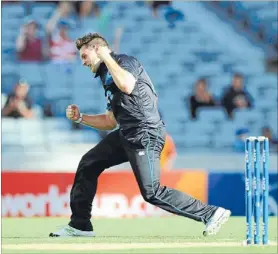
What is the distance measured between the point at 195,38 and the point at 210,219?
34.3 ft

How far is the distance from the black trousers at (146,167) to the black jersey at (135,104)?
2.6 inches

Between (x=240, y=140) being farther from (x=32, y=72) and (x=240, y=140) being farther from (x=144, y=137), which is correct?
(x=144, y=137)

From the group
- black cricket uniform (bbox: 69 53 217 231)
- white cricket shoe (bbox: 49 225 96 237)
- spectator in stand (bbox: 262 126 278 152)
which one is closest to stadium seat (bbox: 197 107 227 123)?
spectator in stand (bbox: 262 126 278 152)

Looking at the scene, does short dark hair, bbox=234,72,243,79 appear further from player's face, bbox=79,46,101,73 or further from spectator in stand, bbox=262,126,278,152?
player's face, bbox=79,46,101,73

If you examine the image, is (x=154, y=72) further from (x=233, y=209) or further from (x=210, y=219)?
(x=210, y=219)

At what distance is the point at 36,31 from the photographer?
55.3 ft

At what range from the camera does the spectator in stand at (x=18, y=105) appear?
15.9 meters

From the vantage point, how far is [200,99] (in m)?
16.6

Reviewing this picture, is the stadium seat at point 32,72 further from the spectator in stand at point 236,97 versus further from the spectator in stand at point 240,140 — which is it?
the spectator in stand at point 240,140

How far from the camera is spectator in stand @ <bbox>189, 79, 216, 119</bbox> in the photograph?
1648cm

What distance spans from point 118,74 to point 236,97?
10.1 metres

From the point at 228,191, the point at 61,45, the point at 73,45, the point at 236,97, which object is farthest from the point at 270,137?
the point at 228,191

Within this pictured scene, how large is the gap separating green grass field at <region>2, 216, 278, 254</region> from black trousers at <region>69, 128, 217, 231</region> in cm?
24

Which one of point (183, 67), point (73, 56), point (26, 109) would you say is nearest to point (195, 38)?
point (183, 67)
